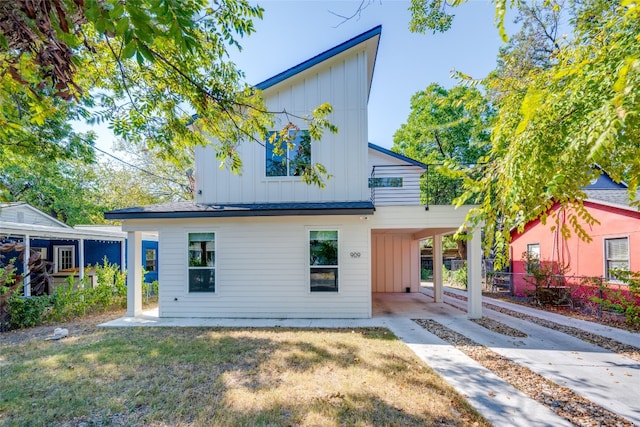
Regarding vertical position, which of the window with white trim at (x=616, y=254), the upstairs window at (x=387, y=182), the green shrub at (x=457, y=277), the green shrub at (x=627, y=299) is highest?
the upstairs window at (x=387, y=182)

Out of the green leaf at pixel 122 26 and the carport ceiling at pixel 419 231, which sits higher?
the green leaf at pixel 122 26

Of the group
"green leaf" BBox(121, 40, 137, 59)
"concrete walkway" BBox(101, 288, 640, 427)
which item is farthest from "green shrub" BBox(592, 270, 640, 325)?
"green leaf" BBox(121, 40, 137, 59)

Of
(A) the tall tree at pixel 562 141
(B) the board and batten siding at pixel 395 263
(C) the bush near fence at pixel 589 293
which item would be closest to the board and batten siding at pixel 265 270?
(A) the tall tree at pixel 562 141

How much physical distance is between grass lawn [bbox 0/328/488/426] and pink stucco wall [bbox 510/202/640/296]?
5267 mm

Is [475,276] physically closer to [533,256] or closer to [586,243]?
[586,243]

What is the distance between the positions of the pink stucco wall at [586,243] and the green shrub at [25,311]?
40.4 ft

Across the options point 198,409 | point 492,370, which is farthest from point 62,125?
point 492,370

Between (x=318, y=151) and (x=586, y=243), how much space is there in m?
8.85

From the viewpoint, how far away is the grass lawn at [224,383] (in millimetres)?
3402

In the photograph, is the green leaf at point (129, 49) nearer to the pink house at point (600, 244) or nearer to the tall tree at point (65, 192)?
the pink house at point (600, 244)

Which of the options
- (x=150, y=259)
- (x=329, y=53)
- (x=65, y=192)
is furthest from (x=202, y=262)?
(x=65, y=192)

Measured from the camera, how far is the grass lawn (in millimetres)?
3402

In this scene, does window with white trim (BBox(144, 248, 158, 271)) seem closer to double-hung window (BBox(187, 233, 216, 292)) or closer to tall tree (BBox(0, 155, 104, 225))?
tall tree (BBox(0, 155, 104, 225))

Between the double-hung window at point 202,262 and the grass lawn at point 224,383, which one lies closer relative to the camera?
the grass lawn at point 224,383
